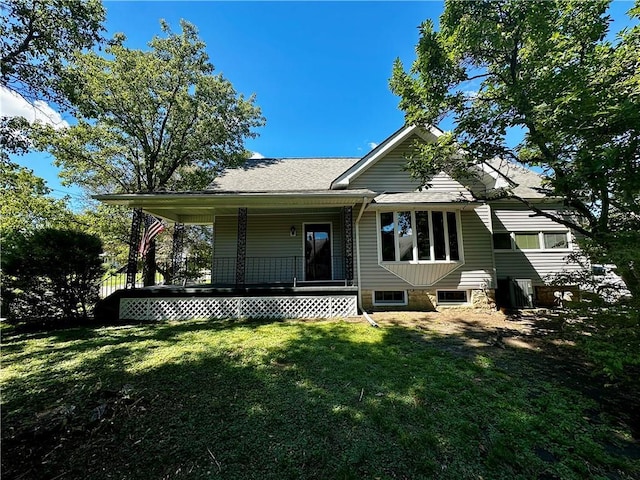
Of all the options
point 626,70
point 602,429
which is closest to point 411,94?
point 626,70

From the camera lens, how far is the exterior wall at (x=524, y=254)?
31.3 feet

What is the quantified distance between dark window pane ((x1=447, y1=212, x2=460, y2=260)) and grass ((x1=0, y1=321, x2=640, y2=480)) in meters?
3.90

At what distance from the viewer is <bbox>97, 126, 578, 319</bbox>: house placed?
786 cm

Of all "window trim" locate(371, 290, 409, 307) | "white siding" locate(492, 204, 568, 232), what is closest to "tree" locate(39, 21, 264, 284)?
"window trim" locate(371, 290, 409, 307)

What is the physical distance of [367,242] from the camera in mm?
8828

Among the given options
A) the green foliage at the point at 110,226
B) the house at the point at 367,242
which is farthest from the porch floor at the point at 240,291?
the green foliage at the point at 110,226

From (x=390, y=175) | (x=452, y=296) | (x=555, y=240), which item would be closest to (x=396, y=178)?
(x=390, y=175)

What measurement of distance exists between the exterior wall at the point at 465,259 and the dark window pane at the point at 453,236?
421 mm

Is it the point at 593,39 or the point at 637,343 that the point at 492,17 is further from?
the point at 637,343

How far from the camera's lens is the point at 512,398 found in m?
3.45

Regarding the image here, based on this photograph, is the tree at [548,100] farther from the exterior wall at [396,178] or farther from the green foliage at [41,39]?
the green foliage at [41,39]

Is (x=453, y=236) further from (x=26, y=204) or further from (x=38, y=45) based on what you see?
(x=26, y=204)

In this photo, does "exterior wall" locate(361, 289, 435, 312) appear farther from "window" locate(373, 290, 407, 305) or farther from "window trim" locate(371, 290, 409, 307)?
"window" locate(373, 290, 407, 305)

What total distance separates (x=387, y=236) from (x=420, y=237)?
3.40 feet
